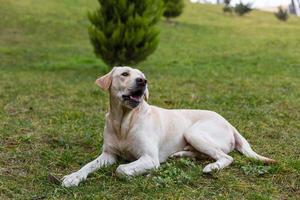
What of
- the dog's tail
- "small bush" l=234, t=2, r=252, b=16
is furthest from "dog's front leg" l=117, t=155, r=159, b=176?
"small bush" l=234, t=2, r=252, b=16

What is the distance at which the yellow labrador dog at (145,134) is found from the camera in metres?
4.93

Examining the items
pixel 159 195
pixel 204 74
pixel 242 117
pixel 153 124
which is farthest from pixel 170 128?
pixel 204 74

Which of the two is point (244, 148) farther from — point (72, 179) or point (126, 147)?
point (72, 179)

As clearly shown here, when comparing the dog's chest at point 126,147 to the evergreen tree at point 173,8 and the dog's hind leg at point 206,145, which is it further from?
the evergreen tree at point 173,8

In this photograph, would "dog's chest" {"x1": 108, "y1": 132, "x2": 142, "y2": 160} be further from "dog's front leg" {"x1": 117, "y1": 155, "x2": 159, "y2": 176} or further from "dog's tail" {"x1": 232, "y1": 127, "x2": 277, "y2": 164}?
"dog's tail" {"x1": 232, "y1": 127, "x2": 277, "y2": 164}

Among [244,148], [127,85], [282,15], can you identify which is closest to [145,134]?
[127,85]

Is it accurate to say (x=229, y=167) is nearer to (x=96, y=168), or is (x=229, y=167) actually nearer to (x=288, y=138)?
(x=96, y=168)

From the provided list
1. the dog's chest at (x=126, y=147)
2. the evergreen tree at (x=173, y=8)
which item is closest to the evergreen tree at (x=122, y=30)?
the dog's chest at (x=126, y=147)

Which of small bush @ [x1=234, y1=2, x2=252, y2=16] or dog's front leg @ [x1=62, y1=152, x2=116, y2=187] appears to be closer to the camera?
dog's front leg @ [x1=62, y1=152, x2=116, y2=187]

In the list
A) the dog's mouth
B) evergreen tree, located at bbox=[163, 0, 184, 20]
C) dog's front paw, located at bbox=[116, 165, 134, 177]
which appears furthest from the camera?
evergreen tree, located at bbox=[163, 0, 184, 20]

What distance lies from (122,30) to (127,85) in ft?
28.4

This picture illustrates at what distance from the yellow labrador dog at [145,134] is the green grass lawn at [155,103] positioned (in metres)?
0.13

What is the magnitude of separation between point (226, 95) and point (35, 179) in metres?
5.50

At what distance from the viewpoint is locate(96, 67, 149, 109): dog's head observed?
194 inches
